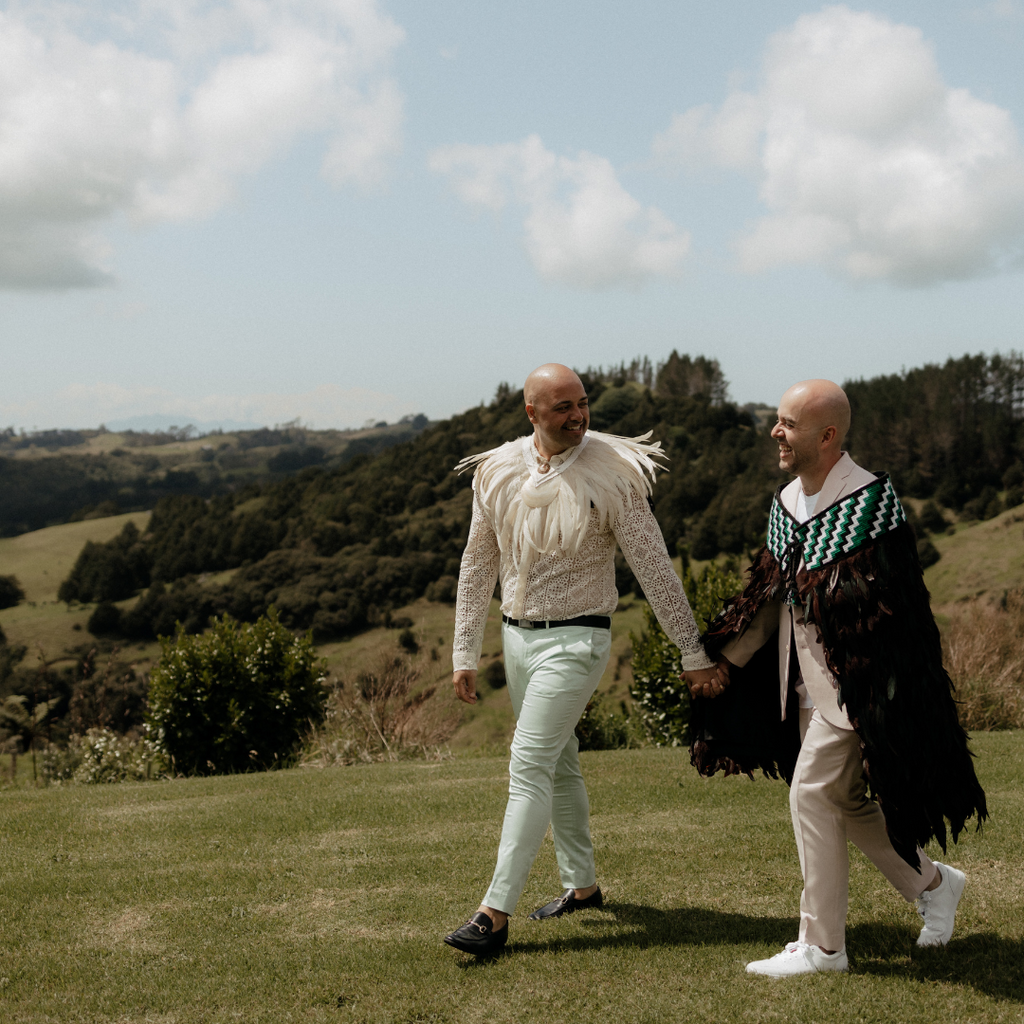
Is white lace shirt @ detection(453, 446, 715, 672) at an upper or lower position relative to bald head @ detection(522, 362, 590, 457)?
lower

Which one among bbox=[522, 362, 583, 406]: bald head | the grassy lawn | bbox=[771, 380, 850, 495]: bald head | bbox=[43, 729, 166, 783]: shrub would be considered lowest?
bbox=[43, 729, 166, 783]: shrub

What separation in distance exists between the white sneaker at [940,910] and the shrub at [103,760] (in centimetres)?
835

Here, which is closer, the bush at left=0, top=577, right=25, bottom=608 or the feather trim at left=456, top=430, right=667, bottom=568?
the feather trim at left=456, top=430, right=667, bottom=568

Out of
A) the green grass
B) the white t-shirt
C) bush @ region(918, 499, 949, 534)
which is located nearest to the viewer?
the white t-shirt

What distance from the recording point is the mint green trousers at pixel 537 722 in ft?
11.3

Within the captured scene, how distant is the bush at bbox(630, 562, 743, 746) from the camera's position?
33.7ft

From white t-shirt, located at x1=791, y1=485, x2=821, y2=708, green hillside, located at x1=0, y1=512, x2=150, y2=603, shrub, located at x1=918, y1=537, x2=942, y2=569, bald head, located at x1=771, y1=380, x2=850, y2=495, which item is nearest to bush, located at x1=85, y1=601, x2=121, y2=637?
green hillside, located at x1=0, y1=512, x2=150, y2=603

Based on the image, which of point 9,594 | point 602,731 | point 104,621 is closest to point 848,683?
point 602,731

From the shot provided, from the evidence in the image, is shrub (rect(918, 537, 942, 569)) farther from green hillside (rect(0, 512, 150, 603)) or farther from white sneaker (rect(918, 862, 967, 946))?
green hillside (rect(0, 512, 150, 603))

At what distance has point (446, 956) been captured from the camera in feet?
11.4

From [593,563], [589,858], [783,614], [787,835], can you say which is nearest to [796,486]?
[783,614]

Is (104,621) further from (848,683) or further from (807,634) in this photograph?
(848,683)

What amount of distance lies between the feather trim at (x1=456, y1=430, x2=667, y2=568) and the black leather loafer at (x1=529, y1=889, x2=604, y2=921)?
1438 mm

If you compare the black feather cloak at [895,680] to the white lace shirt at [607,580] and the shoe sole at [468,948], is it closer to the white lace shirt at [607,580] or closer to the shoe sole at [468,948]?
the white lace shirt at [607,580]
